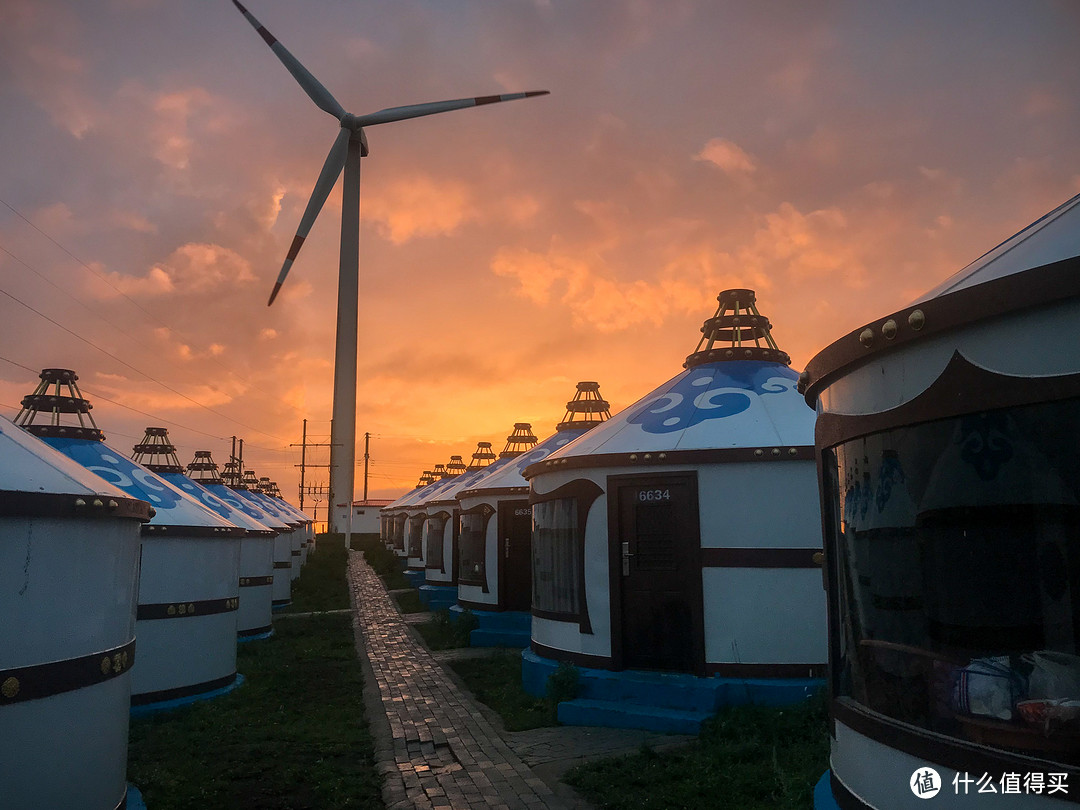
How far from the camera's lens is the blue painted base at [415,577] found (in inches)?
1184

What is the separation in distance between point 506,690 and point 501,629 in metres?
5.14

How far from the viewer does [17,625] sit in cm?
505

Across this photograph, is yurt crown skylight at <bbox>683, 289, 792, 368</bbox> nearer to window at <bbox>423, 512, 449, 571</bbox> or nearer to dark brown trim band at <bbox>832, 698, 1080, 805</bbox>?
dark brown trim band at <bbox>832, 698, 1080, 805</bbox>

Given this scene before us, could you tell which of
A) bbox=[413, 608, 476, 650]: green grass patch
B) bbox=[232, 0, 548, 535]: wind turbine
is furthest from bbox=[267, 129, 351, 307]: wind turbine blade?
bbox=[413, 608, 476, 650]: green grass patch

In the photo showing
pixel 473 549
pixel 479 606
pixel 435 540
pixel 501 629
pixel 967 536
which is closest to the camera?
pixel 967 536

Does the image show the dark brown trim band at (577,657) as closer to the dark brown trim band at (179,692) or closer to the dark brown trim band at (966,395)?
the dark brown trim band at (179,692)

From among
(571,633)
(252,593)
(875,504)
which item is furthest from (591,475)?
(252,593)

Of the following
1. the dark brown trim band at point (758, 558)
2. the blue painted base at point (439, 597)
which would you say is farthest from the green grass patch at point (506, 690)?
the blue painted base at point (439, 597)

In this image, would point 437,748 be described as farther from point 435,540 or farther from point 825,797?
point 435,540

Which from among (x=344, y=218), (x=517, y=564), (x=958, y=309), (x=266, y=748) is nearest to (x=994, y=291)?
(x=958, y=309)

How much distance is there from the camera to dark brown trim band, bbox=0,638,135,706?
4979 millimetres

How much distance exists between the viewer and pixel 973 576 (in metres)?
3.60

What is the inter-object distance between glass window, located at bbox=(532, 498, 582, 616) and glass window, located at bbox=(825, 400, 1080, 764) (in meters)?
6.43

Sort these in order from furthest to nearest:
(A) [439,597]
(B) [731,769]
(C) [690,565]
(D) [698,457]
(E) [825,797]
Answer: (A) [439,597], (D) [698,457], (C) [690,565], (B) [731,769], (E) [825,797]
